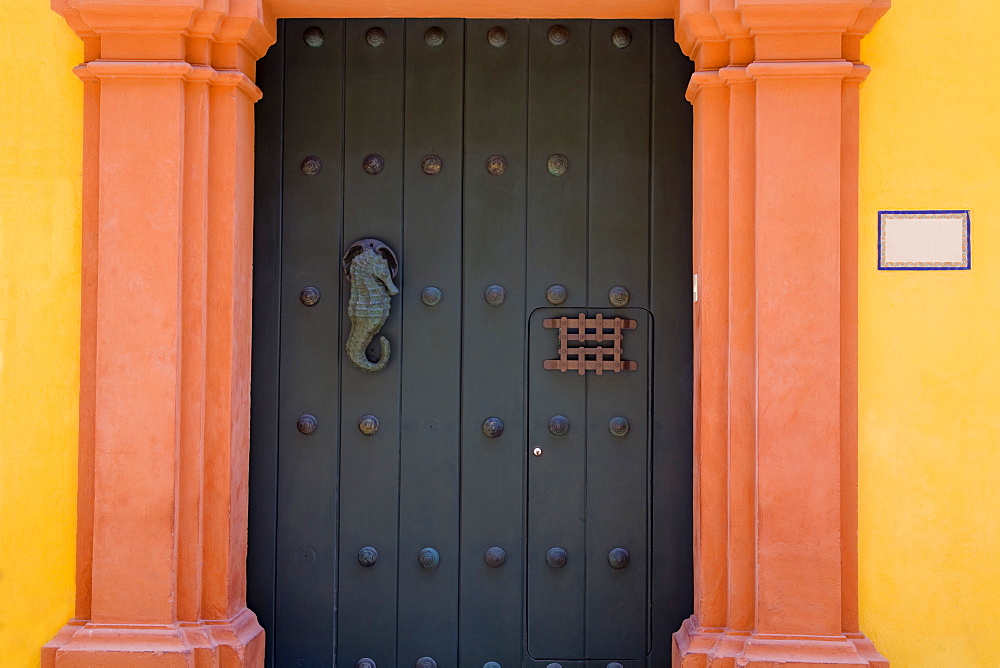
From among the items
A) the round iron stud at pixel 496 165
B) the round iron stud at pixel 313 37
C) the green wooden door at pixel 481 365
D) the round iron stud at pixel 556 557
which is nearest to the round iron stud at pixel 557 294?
the green wooden door at pixel 481 365

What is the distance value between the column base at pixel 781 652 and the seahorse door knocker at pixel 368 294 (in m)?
1.23

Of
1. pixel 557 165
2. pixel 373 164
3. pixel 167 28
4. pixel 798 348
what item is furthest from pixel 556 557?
pixel 167 28

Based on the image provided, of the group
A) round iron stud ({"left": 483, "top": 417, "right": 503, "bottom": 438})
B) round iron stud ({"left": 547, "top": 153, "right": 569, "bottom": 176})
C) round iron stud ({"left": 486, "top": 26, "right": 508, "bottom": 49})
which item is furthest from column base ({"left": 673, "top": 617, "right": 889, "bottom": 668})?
round iron stud ({"left": 486, "top": 26, "right": 508, "bottom": 49})

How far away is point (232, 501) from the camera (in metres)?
2.67

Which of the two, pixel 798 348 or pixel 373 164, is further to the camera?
pixel 373 164

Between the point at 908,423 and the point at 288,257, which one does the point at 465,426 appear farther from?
the point at 908,423

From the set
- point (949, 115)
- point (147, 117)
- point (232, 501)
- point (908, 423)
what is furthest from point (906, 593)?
point (147, 117)

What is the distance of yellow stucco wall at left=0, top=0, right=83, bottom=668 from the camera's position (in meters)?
2.67

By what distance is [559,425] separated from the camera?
2832mm

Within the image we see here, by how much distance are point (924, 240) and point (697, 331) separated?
0.66 meters

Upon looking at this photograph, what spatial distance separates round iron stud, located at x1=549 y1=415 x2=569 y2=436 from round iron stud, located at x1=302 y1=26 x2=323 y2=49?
1.36 metres

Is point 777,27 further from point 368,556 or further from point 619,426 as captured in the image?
point 368,556

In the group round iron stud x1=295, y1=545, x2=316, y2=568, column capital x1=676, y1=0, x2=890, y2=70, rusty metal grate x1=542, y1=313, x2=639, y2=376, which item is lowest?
round iron stud x1=295, y1=545, x2=316, y2=568

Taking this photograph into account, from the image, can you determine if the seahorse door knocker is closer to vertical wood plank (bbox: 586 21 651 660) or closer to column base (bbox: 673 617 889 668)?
vertical wood plank (bbox: 586 21 651 660)
